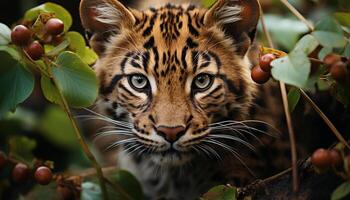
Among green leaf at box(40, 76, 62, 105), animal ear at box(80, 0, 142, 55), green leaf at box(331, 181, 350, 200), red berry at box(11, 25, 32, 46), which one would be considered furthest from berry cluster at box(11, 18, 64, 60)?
green leaf at box(331, 181, 350, 200)

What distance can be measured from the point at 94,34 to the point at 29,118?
168 centimetres

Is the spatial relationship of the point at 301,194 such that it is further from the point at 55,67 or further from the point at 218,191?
the point at 55,67

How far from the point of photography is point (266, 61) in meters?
2.51

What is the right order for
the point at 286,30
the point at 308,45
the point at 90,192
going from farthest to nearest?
the point at 286,30 → the point at 90,192 → the point at 308,45

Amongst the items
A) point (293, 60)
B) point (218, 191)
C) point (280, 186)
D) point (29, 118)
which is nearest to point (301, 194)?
point (280, 186)

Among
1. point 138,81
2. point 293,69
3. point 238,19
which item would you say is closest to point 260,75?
point 293,69

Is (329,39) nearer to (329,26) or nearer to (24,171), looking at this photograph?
(329,26)

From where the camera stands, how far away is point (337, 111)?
3658 millimetres

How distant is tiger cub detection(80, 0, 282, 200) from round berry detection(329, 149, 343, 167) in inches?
30.5

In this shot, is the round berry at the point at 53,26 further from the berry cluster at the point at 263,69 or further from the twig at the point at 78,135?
the berry cluster at the point at 263,69

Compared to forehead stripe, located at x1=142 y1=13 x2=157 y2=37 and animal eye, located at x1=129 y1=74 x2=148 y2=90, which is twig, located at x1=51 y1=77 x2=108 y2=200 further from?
forehead stripe, located at x1=142 y1=13 x2=157 y2=37

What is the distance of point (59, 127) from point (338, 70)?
291 centimetres

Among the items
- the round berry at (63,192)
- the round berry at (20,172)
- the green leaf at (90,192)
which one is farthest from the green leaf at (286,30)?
the round berry at (20,172)

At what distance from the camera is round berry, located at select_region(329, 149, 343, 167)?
2.38 meters
